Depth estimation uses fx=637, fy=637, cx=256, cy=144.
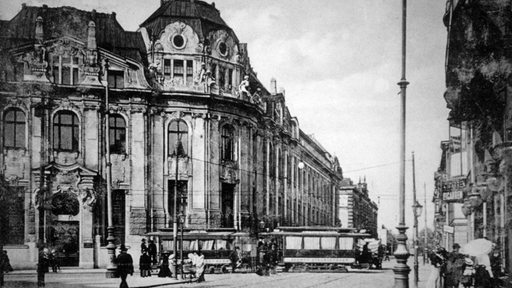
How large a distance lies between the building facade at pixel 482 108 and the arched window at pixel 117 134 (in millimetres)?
13928

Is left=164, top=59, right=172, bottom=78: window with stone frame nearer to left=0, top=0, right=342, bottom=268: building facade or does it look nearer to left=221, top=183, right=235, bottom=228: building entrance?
left=0, top=0, right=342, bottom=268: building facade

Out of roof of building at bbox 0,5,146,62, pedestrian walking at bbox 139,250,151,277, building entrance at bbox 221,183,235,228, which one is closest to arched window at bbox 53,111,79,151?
roof of building at bbox 0,5,146,62

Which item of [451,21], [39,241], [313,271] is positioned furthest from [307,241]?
[451,21]

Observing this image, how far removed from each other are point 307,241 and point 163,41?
1062 cm

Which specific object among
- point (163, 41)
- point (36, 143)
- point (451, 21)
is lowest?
point (36, 143)

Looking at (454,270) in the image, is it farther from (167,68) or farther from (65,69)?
(167,68)

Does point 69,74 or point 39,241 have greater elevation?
point 69,74

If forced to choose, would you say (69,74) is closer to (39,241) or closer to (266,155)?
(39,241)

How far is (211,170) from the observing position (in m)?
28.6

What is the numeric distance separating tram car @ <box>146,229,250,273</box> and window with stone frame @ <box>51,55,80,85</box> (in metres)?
6.66

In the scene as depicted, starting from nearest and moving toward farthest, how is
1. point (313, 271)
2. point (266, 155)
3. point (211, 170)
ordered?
1. point (313, 271)
2. point (211, 170)
3. point (266, 155)

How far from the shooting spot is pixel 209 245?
2492cm

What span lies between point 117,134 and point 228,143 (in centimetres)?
604

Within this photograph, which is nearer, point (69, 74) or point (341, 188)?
point (69, 74)
